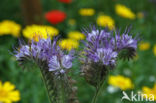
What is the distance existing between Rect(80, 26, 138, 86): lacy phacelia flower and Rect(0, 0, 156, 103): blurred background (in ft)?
0.17

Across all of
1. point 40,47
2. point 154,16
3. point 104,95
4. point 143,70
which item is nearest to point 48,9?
point 154,16

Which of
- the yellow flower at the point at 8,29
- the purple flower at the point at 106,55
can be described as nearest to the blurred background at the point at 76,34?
the yellow flower at the point at 8,29

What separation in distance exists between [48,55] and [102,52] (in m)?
0.19

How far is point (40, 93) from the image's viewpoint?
2.29 metres

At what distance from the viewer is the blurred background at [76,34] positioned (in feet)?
8.32

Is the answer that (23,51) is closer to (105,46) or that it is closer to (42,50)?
(42,50)

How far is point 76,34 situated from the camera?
373cm

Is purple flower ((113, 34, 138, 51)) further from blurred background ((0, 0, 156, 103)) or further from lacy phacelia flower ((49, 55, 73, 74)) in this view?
lacy phacelia flower ((49, 55, 73, 74))

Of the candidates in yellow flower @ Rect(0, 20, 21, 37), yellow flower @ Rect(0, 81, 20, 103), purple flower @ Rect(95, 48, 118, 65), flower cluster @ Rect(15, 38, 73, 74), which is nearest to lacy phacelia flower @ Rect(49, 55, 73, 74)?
flower cluster @ Rect(15, 38, 73, 74)

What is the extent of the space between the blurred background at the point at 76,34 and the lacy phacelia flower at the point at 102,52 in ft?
0.17

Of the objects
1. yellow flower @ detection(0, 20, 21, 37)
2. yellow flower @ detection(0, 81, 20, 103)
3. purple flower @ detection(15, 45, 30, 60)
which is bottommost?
yellow flower @ detection(0, 81, 20, 103)

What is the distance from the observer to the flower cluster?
102 centimetres

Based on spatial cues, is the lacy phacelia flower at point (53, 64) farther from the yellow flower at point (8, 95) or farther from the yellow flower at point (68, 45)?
the yellow flower at point (8, 95)

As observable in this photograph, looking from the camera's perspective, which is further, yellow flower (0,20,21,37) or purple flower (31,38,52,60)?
yellow flower (0,20,21,37)
